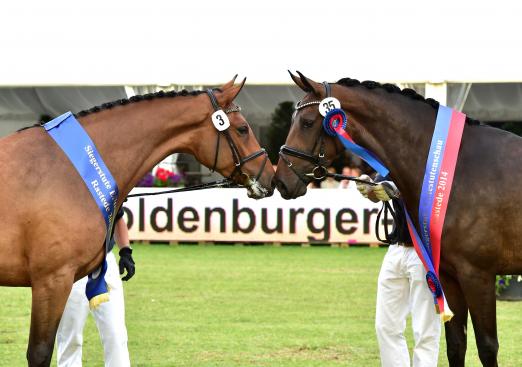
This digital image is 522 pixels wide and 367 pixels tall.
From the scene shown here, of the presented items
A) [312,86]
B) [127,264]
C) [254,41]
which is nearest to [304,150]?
[312,86]

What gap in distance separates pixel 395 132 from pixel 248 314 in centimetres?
461

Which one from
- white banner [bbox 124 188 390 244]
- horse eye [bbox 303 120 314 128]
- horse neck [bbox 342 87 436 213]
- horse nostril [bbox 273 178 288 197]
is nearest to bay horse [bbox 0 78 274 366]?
horse nostril [bbox 273 178 288 197]

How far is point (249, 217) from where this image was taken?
16641 mm

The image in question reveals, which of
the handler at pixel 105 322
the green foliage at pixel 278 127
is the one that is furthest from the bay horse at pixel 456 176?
the green foliage at pixel 278 127

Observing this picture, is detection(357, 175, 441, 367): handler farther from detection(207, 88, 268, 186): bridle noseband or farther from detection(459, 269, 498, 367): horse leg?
detection(207, 88, 268, 186): bridle noseband

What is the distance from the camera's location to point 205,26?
61.8 ft

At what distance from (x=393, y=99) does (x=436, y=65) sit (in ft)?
37.3

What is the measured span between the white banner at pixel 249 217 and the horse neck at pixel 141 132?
10.3 metres

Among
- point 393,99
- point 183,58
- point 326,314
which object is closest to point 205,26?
point 183,58

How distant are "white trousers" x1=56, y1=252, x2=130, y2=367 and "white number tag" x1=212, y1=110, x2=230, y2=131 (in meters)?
1.23

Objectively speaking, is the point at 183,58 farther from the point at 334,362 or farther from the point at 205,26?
the point at 334,362

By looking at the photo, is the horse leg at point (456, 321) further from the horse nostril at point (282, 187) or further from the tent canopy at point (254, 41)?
the tent canopy at point (254, 41)

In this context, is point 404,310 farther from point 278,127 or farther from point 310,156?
point 278,127

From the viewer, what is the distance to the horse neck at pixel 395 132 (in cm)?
638
